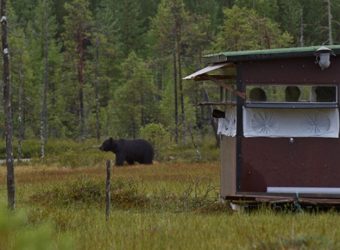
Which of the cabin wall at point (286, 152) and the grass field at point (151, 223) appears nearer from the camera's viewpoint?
the grass field at point (151, 223)

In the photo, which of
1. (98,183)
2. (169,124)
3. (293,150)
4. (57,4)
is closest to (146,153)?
(98,183)

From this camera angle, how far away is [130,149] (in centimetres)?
3597

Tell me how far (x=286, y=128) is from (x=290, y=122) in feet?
0.50

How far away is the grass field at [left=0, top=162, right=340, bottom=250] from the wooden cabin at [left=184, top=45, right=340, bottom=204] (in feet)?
3.80

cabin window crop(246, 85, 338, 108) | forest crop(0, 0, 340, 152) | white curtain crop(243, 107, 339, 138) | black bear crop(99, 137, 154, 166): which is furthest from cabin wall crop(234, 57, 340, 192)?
forest crop(0, 0, 340, 152)

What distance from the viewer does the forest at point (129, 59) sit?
51.1m

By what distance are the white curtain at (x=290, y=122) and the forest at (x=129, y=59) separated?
26.2 metres

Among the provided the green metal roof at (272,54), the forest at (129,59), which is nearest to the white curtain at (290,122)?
the green metal roof at (272,54)

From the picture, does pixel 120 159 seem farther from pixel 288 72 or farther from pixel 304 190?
pixel 304 190

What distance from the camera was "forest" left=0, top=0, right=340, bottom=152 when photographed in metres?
51.1

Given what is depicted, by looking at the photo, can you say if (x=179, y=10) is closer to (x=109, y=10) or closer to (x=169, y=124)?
(x=169, y=124)

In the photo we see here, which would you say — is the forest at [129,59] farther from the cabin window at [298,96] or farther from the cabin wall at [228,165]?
the cabin window at [298,96]

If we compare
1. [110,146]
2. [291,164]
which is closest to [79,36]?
[110,146]

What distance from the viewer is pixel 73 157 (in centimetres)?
3725
